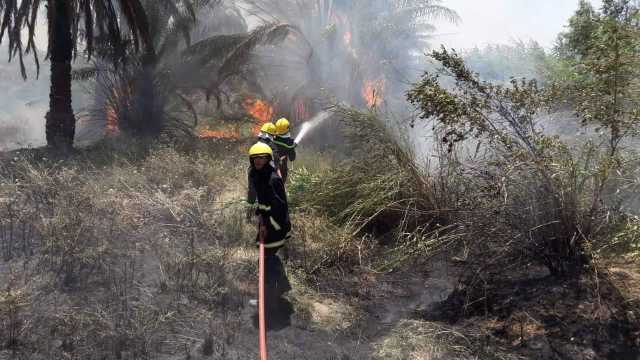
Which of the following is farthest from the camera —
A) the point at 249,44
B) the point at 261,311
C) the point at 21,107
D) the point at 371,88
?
the point at 21,107

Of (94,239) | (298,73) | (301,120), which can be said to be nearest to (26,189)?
(94,239)

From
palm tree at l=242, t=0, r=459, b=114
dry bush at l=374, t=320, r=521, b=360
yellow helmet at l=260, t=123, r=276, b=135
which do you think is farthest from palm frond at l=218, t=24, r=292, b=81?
dry bush at l=374, t=320, r=521, b=360

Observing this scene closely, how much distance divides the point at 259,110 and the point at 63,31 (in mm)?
8685

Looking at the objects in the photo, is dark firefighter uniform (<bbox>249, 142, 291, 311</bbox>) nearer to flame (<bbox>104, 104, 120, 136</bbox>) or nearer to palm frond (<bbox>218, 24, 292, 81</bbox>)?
palm frond (<bbox>218, 24, 292, 81</bbox>)

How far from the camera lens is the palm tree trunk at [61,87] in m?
10.8

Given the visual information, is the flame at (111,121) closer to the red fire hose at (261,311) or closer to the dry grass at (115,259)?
the dry grass at (115,259)

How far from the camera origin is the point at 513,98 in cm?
486

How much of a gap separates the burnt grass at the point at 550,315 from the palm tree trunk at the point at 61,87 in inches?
383

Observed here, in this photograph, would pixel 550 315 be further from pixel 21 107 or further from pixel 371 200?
pixel 21 107

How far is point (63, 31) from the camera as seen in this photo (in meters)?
10.9

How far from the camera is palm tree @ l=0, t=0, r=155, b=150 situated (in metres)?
10.4

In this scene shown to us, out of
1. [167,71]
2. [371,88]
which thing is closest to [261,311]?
[167,71]

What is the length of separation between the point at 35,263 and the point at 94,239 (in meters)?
0.64

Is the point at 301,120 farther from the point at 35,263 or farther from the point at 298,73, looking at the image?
the point at 35,263
